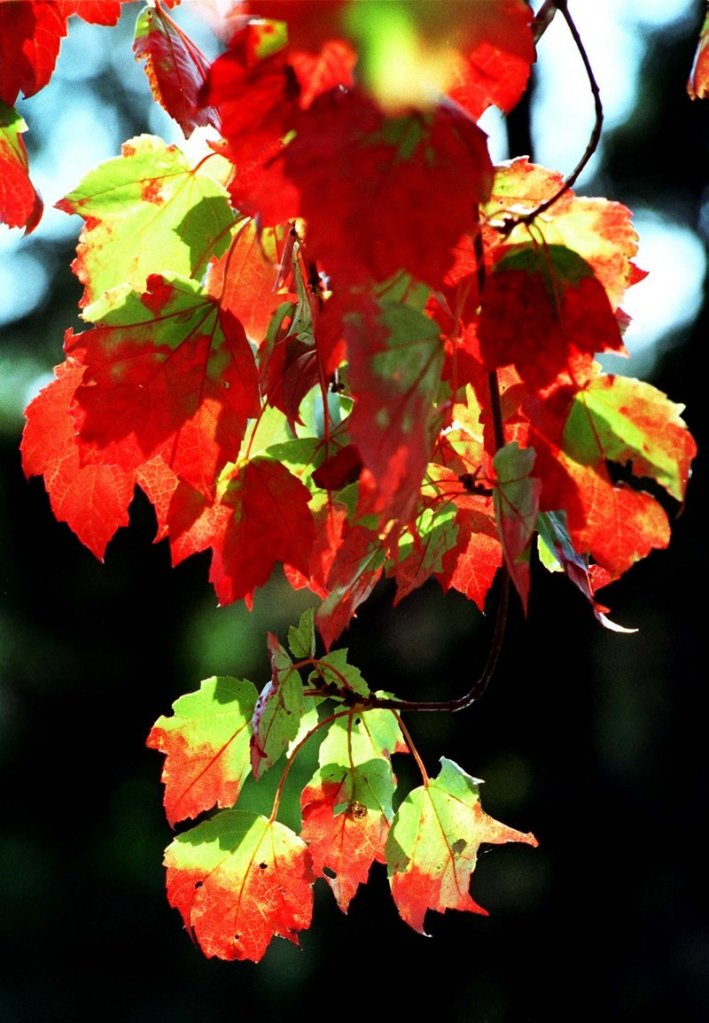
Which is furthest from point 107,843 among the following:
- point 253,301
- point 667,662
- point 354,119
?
point 354,119

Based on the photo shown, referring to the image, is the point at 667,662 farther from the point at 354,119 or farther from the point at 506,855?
the point at 354,119

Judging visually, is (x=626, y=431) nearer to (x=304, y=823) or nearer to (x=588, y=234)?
(x=588, y=234)

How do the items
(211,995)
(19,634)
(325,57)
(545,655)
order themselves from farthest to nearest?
(19,634) → (211,995) → (545,655) → (325,57)

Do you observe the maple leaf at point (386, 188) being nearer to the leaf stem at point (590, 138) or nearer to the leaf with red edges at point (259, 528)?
the leaf stem at point (590, 138)

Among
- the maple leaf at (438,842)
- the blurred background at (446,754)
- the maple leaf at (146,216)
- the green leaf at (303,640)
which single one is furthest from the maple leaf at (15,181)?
the blurred background at (446,754)

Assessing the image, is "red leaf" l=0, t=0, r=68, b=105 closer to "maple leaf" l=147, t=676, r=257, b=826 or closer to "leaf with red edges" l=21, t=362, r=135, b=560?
"leaf with red edges" l=21, t=362, r=135, b=560

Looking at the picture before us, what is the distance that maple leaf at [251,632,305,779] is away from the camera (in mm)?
562

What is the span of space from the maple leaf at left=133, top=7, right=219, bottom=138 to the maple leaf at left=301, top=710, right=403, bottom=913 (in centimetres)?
35

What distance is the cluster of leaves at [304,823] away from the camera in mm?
639

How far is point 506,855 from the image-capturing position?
3.12 m

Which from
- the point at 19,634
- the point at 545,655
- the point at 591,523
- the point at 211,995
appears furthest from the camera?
the point at 19,634

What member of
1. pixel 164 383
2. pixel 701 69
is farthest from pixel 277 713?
pixel 701 69

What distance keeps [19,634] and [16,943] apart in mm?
975

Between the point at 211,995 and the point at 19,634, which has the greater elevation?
the point at 19,634
